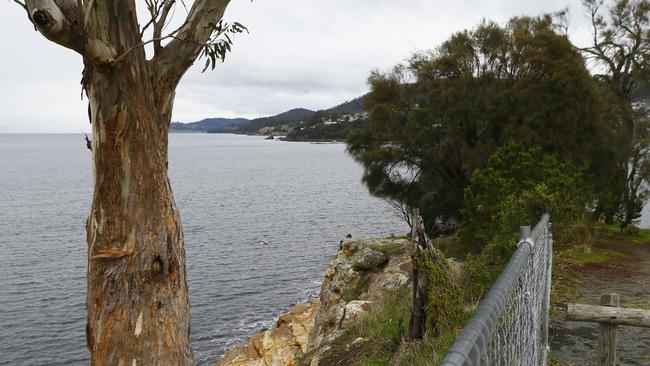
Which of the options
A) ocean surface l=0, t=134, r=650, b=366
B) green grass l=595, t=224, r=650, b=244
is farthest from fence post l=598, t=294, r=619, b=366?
green grass l=595, t=224, r=650, b=244

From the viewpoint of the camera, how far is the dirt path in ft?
26.5

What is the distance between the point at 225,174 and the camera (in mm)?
101625

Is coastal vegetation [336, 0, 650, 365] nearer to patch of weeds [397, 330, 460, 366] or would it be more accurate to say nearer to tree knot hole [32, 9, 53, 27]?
patch of weeds [397, 330, 460, 366]

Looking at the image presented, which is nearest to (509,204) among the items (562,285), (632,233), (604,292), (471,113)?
(562,285)

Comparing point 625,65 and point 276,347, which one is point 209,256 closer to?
point 276,347

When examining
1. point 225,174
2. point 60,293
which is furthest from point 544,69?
point 225,174

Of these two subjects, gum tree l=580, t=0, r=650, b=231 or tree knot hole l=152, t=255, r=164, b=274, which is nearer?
tree knot hole l=152, t=255, r=164, b=274

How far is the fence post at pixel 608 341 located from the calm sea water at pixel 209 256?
18046mm

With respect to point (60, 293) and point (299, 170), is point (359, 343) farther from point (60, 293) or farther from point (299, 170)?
point (299, 170)

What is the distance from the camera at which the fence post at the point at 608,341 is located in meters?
6.25

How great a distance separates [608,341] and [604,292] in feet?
23.6

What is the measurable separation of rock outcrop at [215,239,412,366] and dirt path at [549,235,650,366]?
4608 mm

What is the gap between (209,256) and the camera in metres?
36.1

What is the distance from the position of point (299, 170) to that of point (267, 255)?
72314 millimetres
